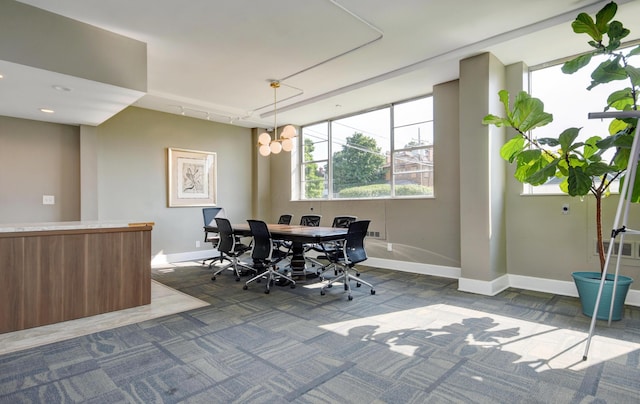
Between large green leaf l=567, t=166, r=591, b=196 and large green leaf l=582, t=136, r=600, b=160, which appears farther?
large green leaf l=582, t=136, r=600, b=160

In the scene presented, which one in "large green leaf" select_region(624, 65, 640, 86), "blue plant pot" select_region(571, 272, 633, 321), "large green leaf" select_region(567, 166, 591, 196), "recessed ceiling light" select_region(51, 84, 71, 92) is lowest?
"blue plant pot" select_region(571, 272, 633, 321)

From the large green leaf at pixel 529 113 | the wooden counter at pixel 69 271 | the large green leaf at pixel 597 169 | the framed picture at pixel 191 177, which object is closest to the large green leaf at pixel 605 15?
the large green leaf at pixel 529 113

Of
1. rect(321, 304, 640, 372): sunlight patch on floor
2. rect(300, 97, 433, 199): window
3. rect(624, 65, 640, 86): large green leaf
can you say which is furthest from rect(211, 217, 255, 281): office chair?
rect(624, 65, 640, 86): large green leaf

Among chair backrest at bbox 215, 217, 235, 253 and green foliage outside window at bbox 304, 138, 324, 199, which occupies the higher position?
green foliage outside window at bbox 304, 138, 324, 199

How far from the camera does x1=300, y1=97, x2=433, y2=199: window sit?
5535mm

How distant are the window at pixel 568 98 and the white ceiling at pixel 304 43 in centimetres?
24

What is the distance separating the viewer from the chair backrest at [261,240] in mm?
4258

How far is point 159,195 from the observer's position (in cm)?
643

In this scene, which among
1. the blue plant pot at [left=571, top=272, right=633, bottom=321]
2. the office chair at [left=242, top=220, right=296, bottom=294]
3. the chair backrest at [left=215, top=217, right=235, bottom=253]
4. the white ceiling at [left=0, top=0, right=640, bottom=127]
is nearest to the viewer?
the blue plant pot at [left=571, top=272, right=633, bottom=321]

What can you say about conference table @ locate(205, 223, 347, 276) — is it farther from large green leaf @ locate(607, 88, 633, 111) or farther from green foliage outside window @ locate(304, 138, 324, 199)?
large green leaf @ locate(607, 88, 633, 111)

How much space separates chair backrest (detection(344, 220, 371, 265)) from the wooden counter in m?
2.27

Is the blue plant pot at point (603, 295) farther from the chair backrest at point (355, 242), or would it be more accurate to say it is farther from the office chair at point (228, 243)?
the office chair at point (228, 243)

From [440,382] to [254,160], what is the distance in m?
6.62

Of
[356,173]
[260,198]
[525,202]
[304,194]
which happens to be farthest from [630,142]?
[260,198]
